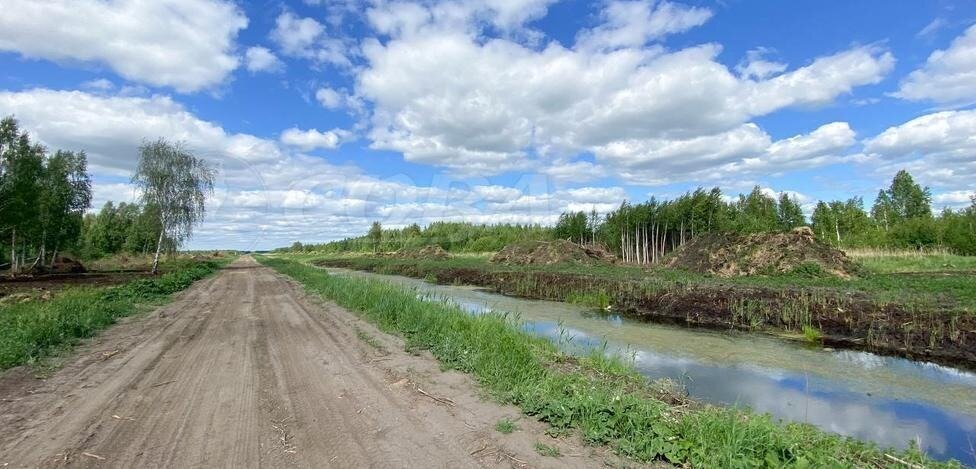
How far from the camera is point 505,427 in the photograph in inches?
180

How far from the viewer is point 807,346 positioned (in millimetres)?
10758

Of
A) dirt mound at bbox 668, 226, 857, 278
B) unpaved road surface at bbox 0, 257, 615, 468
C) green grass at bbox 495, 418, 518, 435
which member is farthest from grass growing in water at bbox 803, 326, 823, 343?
dirt mound at bbox 668, 226, 857, 278

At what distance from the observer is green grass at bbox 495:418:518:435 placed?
4527mm

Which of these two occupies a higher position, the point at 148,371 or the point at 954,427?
the point at 148,371

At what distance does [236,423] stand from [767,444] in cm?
491

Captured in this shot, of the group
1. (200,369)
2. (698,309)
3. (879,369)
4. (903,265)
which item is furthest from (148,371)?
(903,265)

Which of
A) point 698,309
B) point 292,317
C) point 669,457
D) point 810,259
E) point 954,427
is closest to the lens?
point 669,457

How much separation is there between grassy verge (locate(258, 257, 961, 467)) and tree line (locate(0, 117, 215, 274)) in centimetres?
3173

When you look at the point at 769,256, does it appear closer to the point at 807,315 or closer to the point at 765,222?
the point at 807,315

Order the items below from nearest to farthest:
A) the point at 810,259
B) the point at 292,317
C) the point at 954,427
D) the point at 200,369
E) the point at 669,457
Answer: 1. the point at 669,457
2. the point at 954,427
3. the point at 200,369
4. the point at 292,317
5. the point at 810,259

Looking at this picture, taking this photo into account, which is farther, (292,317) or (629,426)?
(292,317)

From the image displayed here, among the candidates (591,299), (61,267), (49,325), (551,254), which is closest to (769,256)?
(591,299)

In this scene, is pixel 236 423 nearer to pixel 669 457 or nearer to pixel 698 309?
pixel 669 457

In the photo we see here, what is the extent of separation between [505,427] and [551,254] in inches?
1435
